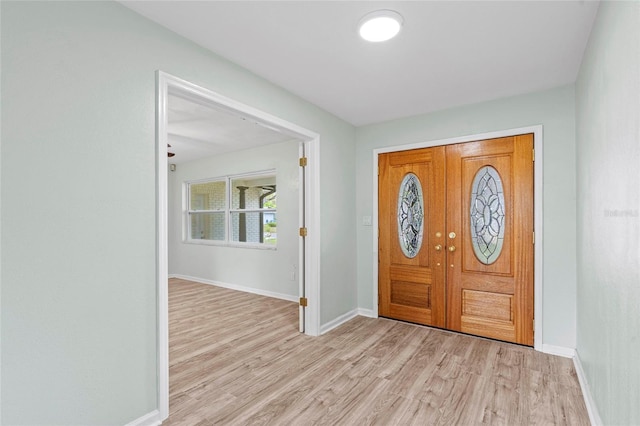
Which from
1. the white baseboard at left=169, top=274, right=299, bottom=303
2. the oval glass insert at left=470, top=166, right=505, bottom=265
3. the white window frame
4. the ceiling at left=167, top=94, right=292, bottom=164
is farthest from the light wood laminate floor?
the ceiling at left=167, top=94, right=292, bottom=164

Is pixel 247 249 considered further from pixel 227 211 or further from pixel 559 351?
pixel 559 351

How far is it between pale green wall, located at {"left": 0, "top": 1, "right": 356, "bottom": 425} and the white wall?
285 cm

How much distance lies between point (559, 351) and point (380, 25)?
3.12 m

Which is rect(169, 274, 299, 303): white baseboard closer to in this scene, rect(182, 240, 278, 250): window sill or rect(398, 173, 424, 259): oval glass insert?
rect(182, 240, 278, 250): window sill

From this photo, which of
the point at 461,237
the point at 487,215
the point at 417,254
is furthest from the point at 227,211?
the point at 487,215

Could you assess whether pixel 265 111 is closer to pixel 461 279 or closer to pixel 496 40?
pixel 496 40

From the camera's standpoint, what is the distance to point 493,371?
96.2 inches

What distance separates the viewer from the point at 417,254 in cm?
351

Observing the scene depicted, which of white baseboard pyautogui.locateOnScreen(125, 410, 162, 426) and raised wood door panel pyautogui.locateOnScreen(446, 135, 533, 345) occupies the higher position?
raised wood door panel pyautogui.locateOnScreen(446, 135, 533, 345)

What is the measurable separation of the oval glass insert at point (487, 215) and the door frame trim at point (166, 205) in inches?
65.0

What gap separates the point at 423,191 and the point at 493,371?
186 cm

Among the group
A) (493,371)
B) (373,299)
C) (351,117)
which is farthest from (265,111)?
(493,371)

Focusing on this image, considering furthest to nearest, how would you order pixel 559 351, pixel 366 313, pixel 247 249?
pixel 247 249, pixel 366 313, pixel 559 351

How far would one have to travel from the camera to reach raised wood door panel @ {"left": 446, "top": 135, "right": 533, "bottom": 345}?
2.90 meters
